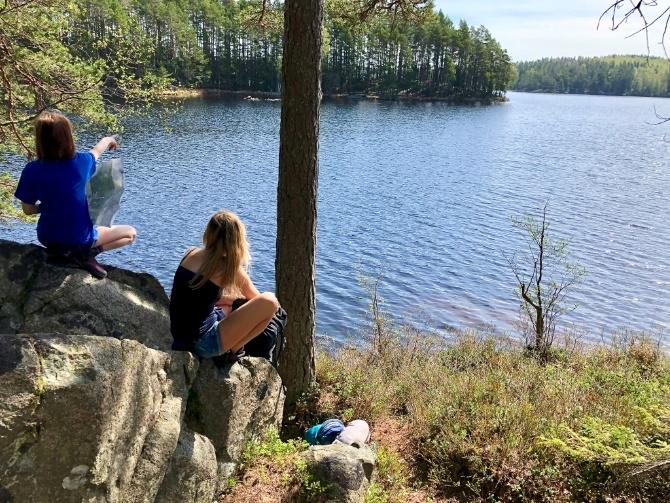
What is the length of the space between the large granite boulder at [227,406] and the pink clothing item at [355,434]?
0.76 m

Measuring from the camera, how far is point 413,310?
44.5 feet

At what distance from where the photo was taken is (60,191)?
4309 mm

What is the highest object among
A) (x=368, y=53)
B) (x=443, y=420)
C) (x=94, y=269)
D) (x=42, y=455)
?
(x=368, y=53)

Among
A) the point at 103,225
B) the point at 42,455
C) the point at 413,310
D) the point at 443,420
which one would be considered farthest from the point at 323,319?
the point at 42,455

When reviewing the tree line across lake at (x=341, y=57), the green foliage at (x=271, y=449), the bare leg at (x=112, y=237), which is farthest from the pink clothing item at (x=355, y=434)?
the tree line across lake at (x=341, y=57)

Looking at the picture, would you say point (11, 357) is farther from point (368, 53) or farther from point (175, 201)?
point (368, 53)

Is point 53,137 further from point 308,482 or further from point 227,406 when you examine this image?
point 308,482

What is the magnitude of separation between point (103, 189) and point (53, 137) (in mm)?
536

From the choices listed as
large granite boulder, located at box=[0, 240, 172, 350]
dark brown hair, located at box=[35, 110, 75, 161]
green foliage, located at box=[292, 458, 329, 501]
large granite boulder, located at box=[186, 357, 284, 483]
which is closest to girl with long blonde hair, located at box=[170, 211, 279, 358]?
large granite boulder, located at box=[186, 357, 284, 483]

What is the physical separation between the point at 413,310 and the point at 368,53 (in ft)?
269

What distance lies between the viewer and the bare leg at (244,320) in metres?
4.04

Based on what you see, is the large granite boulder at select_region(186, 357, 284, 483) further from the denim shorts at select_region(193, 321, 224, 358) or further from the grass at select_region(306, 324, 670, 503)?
the grass at select_region(306, 324, 670, 503)

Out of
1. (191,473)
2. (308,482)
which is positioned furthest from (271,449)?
(191,473)

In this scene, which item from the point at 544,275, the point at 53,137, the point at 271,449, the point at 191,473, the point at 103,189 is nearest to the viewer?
the point at 191,473
